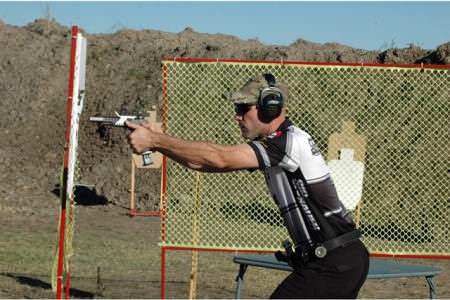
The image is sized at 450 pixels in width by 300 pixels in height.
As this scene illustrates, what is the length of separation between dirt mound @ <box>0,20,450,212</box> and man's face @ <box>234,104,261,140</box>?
18519 millimetres

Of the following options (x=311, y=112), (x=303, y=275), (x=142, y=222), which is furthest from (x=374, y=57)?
Answer: (x=303, y=275)

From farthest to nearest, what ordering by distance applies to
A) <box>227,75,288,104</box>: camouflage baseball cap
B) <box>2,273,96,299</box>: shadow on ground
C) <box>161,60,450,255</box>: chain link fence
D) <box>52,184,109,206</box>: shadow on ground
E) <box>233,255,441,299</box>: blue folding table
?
1. <box>52,184,109,206</box>: shadow on ground
2. <box>2,273,96,299</box>: shadow on ground
3. <box>161,60,450,255</box>: chain link fence
4. <box>233,255,441,299</box>: blue folding table
5. <box>227,75,288,104</box>: camouflage baseball cap

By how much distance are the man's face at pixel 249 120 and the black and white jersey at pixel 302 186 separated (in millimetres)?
125

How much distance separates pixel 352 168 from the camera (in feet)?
36.3

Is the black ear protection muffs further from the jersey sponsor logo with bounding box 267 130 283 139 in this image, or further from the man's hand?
the man's hand

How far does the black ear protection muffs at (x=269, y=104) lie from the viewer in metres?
5.71

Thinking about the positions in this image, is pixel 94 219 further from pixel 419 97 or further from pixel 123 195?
pixel 419 97

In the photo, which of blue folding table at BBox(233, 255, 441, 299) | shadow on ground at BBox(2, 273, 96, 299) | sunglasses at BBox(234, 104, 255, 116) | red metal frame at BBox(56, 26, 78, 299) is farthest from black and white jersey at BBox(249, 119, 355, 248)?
shadow on ground at BBox(2, 273, 96, 299)

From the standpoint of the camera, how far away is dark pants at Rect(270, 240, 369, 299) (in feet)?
18.4

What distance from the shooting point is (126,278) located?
13320mm

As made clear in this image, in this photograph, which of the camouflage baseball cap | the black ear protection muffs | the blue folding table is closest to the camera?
the black ear protection muffs

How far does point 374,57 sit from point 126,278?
18.5 meters

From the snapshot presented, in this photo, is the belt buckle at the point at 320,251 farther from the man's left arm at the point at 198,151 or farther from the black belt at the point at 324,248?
the man's left arm at the point at 198,151

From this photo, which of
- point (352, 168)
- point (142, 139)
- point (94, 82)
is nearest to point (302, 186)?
point (142, 139)
